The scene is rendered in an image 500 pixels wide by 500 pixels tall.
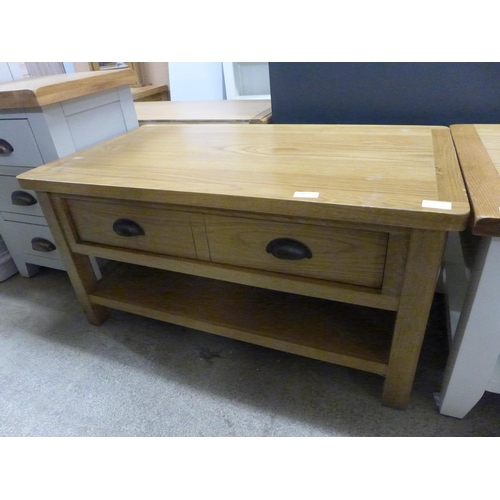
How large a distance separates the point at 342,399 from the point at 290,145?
592mm

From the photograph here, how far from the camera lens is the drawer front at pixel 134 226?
75cm

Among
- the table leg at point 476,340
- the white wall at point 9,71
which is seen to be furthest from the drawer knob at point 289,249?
the white wall at point 9,71

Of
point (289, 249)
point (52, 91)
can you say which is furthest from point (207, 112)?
point (289, 249)

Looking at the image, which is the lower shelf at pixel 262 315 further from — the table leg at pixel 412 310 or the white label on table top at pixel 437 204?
the white label on table top at pixel 437 204

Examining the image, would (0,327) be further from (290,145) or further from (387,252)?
(387,252)

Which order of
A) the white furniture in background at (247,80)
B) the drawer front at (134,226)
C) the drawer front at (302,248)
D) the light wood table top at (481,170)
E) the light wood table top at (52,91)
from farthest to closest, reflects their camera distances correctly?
the white furniture in background at (247,80)
the light wood table top at (52,91)
the drawer front at (134,226)
the drawer front at (302,248)
the light wood table top at (481,170)

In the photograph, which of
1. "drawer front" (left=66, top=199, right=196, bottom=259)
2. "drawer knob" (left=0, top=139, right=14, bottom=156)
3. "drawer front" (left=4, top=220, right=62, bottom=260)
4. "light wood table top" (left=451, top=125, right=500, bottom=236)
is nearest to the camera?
"light wood table top" (left=451, top=125, right=500, bottom=236)

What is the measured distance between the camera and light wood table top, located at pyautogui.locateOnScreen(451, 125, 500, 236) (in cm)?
49

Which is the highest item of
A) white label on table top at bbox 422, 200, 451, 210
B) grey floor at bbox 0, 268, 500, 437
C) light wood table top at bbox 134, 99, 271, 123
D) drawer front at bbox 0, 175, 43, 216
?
white label on table top at bbox 422, 200, 451, 210

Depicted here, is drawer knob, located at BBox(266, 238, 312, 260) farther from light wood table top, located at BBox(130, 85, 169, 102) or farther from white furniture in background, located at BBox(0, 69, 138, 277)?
light wood table top, located at BBox(130, 85, 169, 102)

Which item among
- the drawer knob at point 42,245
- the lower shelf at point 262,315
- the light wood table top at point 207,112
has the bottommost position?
the lower shelf at point 262,315

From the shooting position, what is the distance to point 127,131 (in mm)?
1128

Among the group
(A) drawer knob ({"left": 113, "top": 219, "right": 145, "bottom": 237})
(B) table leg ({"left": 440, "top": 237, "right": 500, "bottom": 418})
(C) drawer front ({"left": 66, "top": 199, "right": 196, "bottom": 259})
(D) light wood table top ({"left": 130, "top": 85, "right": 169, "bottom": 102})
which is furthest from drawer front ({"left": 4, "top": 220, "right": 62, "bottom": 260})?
(B) table leg ({"left": 440, "top": 237, "right": 500, "bottom": 418})

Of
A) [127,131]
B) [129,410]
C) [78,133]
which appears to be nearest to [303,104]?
[127,131]
